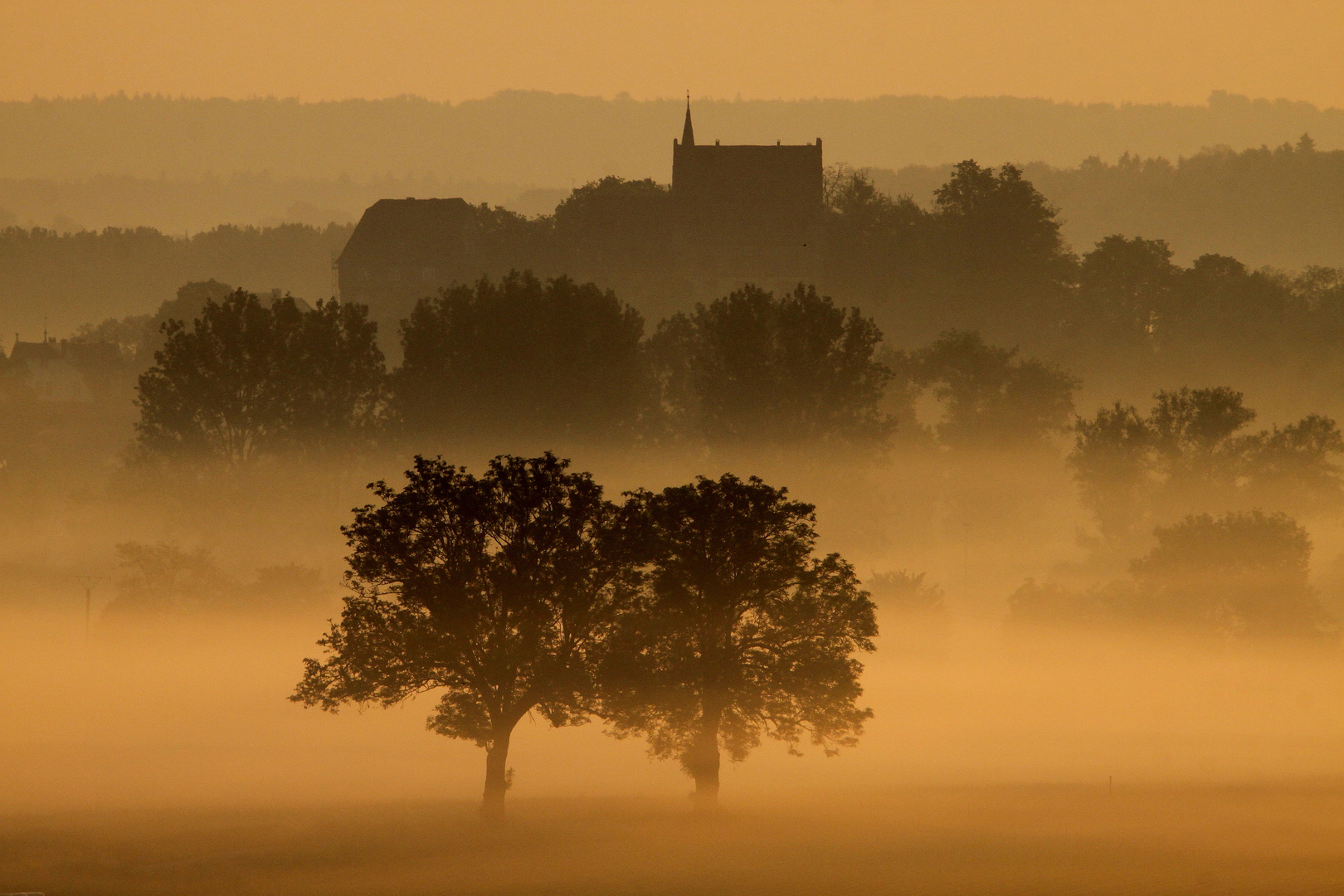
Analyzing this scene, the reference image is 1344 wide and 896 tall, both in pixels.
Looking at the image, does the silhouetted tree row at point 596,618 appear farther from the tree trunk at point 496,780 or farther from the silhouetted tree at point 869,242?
the silhouetted tree at point 869,242

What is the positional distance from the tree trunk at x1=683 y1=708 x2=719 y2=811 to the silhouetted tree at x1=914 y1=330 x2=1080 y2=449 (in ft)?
183

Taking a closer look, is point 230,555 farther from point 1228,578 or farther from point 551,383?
point 1228,578

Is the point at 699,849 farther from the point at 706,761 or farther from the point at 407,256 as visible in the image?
the point at 407,256

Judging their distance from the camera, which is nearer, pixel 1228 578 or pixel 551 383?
pixel 1228 578

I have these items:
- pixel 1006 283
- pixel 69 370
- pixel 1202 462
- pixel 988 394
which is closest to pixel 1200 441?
pixel 1202 462

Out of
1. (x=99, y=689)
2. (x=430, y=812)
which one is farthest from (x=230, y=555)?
(x=430, y=812)

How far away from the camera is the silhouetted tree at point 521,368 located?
321 ft

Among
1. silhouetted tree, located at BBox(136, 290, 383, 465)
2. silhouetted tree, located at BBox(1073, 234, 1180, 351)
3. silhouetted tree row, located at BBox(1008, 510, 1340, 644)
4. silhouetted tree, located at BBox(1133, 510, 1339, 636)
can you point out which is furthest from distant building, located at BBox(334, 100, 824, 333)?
silhouetted tree, located at BBox(1133, 510, 1339, 636)

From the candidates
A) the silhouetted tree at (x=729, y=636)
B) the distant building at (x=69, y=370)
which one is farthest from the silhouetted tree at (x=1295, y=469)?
the distant building at (x=69, y=370)

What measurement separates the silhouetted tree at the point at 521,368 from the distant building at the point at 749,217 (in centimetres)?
2307

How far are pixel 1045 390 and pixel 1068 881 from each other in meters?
65.5

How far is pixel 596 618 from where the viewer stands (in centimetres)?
5234

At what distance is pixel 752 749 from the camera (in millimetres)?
70000

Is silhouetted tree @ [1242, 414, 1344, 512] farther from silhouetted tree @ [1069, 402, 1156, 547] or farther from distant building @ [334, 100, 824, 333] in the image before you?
distant building @ [334, 100, 824, 333]
